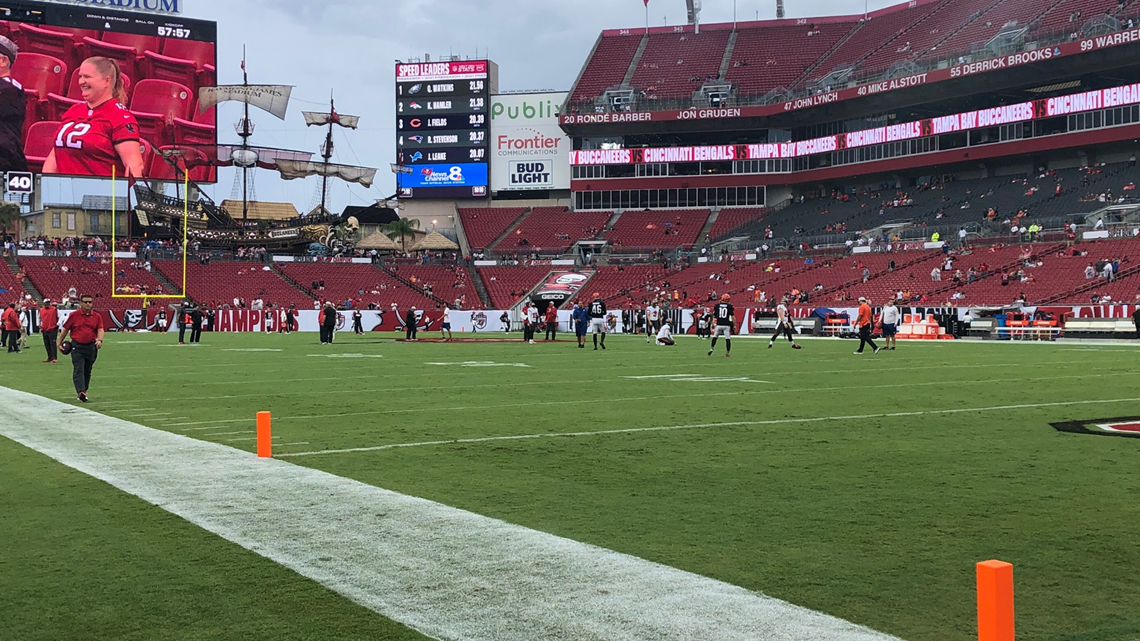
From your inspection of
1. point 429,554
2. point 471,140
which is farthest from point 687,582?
→ point 471,140

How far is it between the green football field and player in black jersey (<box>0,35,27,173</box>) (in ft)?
175

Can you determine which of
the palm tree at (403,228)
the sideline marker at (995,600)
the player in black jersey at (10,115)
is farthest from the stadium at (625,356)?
the palm tree at (403,228)

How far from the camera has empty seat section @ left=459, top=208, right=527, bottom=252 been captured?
285 feet

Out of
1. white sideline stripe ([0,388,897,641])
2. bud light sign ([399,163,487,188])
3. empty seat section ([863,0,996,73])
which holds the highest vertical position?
empty seat section ([863,0,996,73])

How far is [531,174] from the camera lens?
9150 cm

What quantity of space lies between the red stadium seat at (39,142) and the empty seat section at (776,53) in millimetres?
45678

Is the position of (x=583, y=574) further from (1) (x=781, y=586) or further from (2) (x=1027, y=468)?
(2) (x=1027, y=468)

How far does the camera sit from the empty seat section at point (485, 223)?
8702 centimetres

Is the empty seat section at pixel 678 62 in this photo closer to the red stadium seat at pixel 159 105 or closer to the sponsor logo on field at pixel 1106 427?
the red stadium seat at pixel 159 105

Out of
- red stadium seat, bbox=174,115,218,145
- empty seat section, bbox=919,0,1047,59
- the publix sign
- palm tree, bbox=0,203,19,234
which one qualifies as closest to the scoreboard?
the publix sign

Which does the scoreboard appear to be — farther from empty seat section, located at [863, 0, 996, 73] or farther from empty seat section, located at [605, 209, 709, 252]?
empty seat section, located at [863, 0, 996, 73]

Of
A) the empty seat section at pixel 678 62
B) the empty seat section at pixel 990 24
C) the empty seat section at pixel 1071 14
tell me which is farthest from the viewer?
the empty seat section at pixel 678 62

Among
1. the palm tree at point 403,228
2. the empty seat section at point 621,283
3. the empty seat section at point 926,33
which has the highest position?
the empty seat section at point 926,33

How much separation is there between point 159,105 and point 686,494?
222 feet
